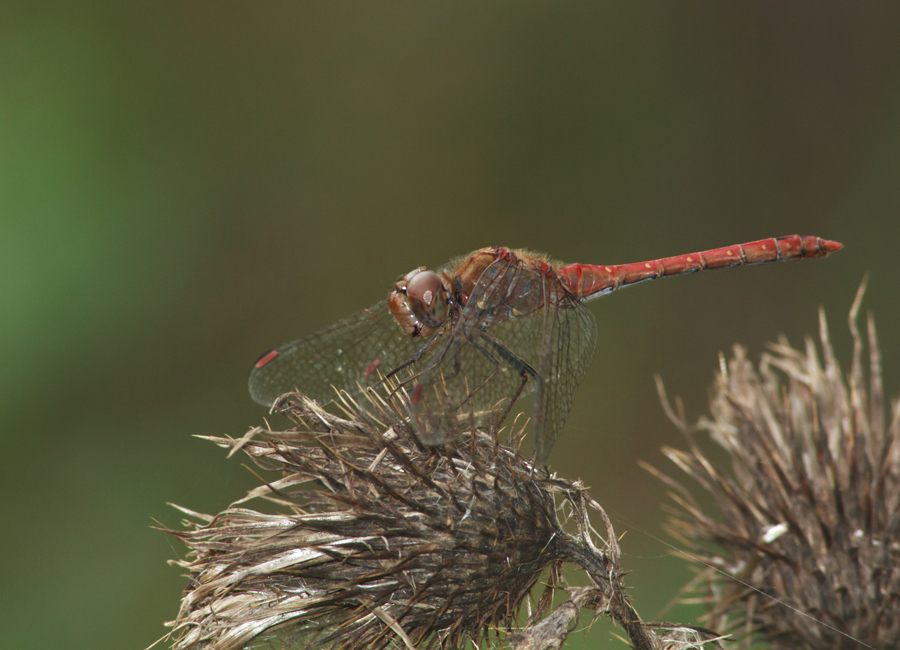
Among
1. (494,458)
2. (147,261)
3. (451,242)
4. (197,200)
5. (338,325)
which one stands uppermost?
(197,200)

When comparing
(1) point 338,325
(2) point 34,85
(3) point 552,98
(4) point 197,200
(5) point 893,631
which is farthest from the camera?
(3) point 552,98

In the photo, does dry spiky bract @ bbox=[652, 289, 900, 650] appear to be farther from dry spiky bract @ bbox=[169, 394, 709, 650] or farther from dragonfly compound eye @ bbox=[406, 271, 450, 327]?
dragonfly compound eye @ bbox=[406, 271, 450, 327]

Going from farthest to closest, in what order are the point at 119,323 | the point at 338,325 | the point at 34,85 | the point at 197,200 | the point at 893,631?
the point at 197,200, the point at 119,323, the point at 34,85, the point at 338,325, the point at 893,631

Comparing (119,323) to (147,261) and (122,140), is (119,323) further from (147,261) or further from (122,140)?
(122,140)

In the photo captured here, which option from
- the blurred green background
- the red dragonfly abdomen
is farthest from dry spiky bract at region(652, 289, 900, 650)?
the blurred green background

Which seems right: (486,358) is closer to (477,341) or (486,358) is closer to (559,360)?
(477,341)

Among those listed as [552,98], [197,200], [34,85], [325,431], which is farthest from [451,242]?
[325,431]

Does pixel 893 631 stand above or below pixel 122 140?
below

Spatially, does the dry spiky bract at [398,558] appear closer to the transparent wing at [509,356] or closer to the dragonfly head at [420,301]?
the transparent wing at [509,356]
